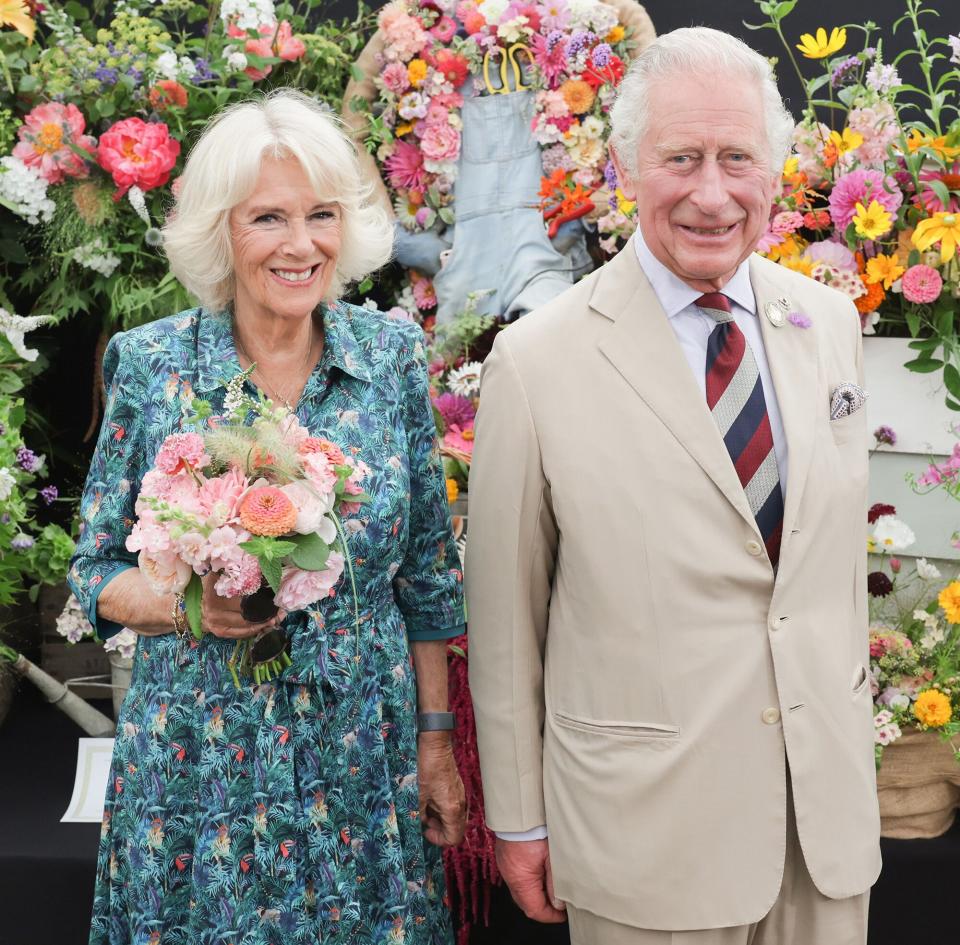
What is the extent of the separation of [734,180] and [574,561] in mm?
539

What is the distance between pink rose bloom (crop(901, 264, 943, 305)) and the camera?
2596 mm

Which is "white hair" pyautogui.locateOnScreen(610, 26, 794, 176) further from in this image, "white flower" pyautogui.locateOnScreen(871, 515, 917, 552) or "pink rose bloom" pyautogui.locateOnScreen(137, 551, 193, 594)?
"white flower" pyautogui.locateOnScreen(871, 515, 917, 552)

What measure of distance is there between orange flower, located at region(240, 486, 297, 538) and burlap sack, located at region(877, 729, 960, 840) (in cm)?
139

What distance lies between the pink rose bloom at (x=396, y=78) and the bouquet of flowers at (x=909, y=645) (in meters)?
1.72

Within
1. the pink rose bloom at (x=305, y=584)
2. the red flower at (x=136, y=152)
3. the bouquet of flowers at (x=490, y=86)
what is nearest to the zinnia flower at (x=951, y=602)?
the bouquet of flowers at (x=490, y=86)

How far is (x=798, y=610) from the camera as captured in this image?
160cm

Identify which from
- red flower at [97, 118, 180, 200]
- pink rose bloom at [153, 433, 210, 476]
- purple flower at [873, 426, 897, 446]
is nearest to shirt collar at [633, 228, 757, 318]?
pink rose bloom at [153, 433, 210, 476]

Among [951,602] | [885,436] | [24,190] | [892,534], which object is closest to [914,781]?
[951,602]

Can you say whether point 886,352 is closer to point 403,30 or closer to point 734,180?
point 734,180

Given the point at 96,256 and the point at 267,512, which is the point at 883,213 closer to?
the point at 267,512

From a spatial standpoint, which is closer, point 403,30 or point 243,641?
point 243,641

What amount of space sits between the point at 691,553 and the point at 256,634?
0.60m

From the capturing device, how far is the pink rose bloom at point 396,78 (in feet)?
10.9

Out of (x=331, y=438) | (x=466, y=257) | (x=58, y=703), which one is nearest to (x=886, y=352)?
(x=466, y=257)
